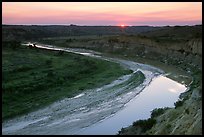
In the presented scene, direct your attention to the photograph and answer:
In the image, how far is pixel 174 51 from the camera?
5003cm

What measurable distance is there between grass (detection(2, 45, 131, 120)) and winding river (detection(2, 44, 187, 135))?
2.97 feet

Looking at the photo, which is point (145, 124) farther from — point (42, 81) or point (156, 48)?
point (156, 48)

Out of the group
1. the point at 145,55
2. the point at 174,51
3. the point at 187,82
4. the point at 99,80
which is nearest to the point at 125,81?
the point at 99,80

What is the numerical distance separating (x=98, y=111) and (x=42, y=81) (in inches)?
316

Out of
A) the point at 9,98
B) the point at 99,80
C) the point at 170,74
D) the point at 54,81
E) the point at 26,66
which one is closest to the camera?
the point at 9,98

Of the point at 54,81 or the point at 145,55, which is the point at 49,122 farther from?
the point at 145,55

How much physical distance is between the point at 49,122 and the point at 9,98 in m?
4.68

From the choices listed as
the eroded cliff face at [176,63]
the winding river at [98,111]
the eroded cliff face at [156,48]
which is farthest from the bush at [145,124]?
the eroded cliff face at [156,48]

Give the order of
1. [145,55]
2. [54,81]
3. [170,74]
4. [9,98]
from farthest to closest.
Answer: [145,55]
[170,74]
[54,81]
[9,98]

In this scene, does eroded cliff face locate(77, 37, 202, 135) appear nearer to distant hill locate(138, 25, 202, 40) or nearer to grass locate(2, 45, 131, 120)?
grass locate(2, 45, 131, 120)

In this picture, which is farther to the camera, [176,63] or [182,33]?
[182,33]

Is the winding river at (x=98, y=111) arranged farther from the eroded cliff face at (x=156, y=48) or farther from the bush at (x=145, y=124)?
the eroded cliff face at (x=156, y=48)

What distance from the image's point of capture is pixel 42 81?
2719 cm

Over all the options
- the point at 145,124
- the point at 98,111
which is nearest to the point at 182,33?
the point at 98,111
